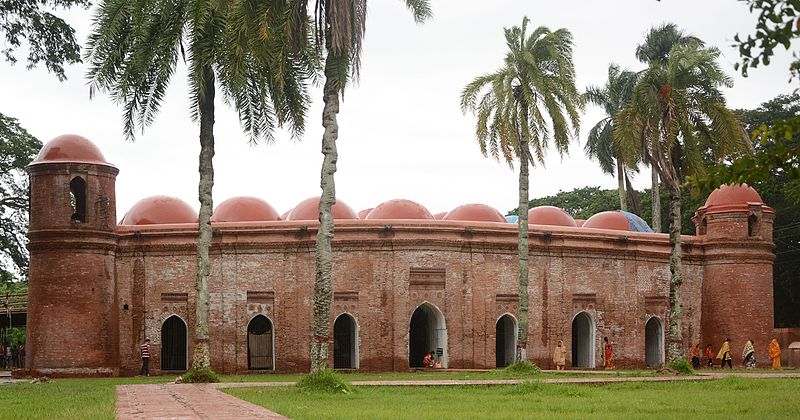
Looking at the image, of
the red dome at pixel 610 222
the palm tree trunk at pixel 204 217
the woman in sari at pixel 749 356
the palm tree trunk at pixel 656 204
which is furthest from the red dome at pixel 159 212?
the palm tree trunk at pixel 656 204

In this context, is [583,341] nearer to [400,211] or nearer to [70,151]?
[400,211]

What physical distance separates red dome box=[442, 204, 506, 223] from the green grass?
12.4 meters

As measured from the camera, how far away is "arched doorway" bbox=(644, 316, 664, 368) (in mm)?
32125

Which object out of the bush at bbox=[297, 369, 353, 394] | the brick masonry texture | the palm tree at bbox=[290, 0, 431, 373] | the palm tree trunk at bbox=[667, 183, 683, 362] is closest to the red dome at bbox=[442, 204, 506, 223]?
the brick masonry texture

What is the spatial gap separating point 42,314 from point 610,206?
35.0 metres

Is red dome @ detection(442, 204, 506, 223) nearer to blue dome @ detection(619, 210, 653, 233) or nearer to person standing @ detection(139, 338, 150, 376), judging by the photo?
blue dome @ detection(619, 210, 653, 233)

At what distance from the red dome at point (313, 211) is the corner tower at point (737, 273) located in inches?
427

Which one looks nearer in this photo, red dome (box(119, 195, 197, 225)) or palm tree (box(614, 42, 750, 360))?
palm tree (box(614, 42, 750, 360))

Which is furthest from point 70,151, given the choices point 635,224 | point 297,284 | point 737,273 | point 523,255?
point 737,273

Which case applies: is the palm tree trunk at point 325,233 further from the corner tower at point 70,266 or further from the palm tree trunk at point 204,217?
the corner tower at point 70,266

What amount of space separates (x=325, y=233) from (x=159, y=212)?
1257cm

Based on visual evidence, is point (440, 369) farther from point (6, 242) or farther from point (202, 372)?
point (6, 242)

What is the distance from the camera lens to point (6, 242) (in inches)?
1407

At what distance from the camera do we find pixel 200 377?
21.2 m
